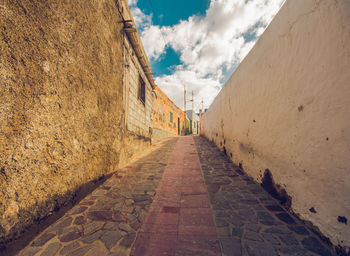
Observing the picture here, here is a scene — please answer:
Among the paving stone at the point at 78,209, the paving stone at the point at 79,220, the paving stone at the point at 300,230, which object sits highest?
the paving stone at the point at 300,230

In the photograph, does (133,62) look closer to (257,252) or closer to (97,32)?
(97,32)

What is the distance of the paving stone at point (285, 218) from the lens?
1776mm

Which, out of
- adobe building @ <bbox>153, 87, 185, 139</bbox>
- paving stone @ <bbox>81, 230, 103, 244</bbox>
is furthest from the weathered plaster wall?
adobe building @ <bbox>153, 87, 185, 139</bbox>

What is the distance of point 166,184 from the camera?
301cm

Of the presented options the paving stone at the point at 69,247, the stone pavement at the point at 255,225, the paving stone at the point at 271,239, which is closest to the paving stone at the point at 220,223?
the stone pavement at the point at 255,225

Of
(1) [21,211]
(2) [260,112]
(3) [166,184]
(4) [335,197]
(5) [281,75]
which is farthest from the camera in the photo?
(3) [166,184]

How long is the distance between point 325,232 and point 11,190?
3143 millimetres

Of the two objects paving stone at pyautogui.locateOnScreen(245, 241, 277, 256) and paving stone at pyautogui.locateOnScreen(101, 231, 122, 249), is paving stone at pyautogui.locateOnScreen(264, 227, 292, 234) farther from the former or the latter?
paving stone at pyautogui.locateOnScreen(101, 231, 122, 249)

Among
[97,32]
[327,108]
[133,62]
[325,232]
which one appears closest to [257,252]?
[325,232]

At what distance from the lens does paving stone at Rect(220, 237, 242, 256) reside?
4.62 feet

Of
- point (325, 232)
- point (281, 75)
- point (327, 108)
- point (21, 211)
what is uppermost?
point (281, 75)

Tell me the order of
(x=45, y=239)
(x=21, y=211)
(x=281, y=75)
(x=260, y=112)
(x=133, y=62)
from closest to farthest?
1. (x=21, y=211)
2. (x=45, y=239)
3. (x=281, y=75)
4. (x=260, y=112)
5. (x=133, y=62)

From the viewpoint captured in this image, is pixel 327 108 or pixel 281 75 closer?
pixel 327 108

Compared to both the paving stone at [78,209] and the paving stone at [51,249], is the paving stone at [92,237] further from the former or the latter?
the paving stone at [78,209]
